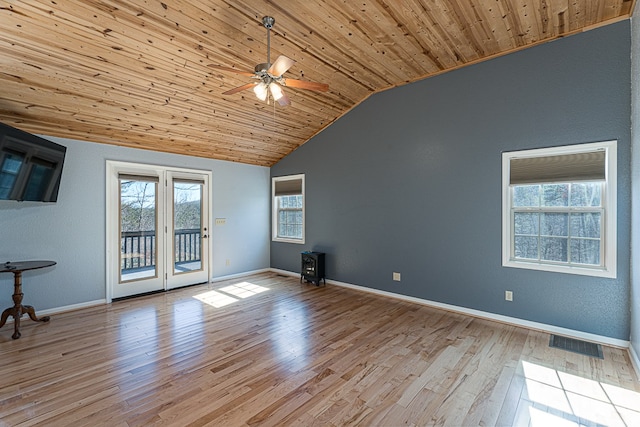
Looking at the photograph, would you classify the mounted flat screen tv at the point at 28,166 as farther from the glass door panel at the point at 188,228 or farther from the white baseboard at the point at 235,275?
the white baseboard at the point at 235,275

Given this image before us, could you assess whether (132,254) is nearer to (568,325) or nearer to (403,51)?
(403,51)

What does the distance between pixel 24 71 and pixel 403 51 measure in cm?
415

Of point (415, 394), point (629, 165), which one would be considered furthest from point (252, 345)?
point (629, 165)

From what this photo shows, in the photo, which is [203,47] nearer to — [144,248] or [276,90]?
[276,90]

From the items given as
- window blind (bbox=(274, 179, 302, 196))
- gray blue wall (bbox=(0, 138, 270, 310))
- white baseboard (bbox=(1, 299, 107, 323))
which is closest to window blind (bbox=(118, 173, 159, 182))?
gray blue wall (bbox=(0, 138, 270, 310))

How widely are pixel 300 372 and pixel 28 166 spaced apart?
3.89 meters

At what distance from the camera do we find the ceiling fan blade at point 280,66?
252cm

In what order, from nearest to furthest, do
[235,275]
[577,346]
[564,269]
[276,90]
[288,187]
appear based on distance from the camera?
[276,90] < [577,346] < [564,269] < [235,275] < [288,187]

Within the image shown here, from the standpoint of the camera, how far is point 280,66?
8.61 ft

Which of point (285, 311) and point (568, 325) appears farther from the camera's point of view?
point (285, 311)

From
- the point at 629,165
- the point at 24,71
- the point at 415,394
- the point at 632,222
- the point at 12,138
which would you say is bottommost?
the point at 415,394

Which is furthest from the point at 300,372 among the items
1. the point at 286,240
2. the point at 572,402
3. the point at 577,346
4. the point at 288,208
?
Answer: the point at 288,208

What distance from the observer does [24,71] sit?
2.98 metres

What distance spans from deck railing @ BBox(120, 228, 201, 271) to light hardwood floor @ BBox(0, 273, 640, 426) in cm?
95
